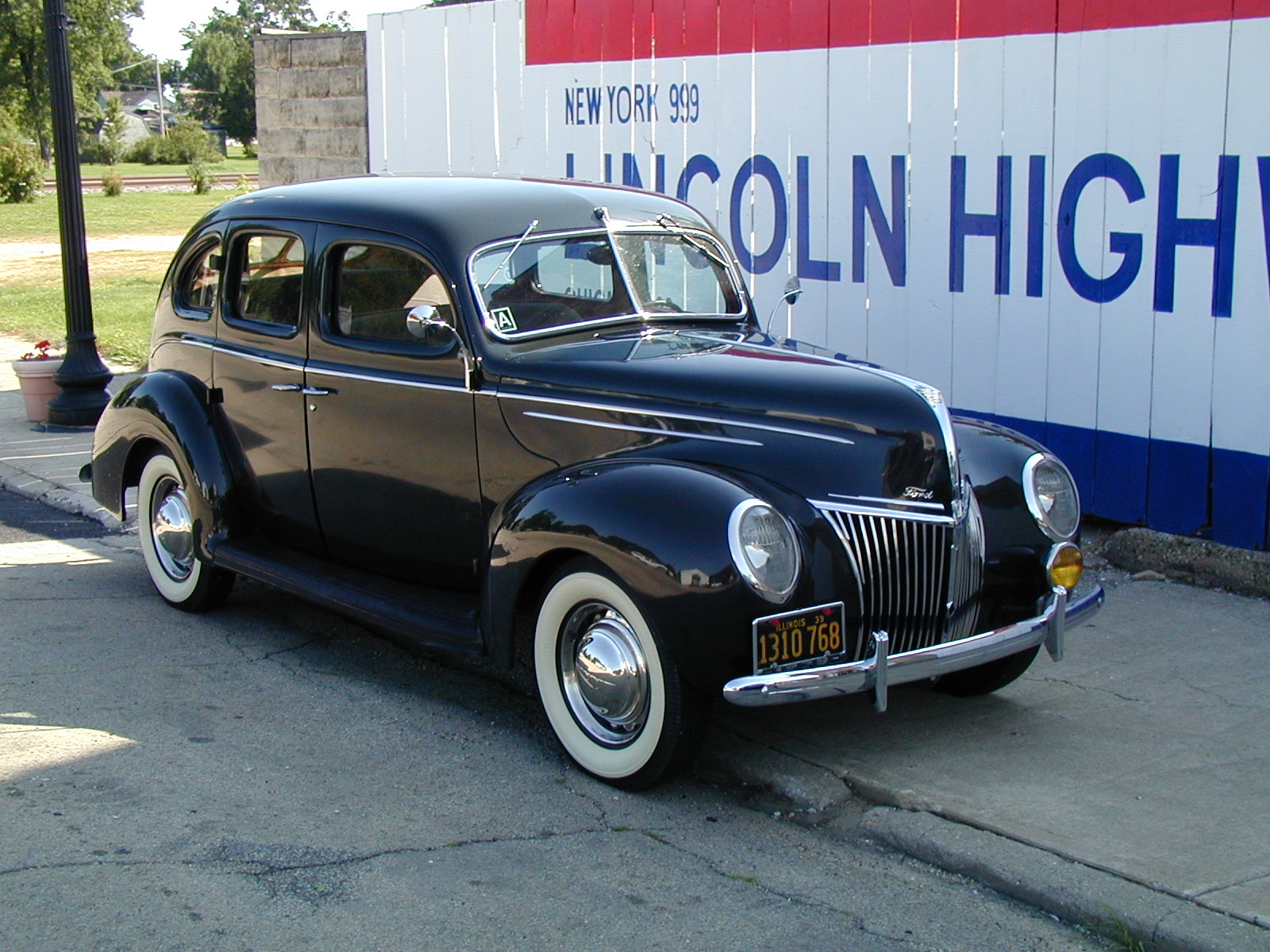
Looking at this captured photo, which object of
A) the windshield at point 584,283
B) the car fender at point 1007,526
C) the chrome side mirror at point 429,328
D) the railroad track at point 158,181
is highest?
the railroad track at point 158,181

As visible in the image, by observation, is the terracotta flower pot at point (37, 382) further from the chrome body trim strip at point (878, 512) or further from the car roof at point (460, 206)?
the chrome body trim strip at point (878, 512)

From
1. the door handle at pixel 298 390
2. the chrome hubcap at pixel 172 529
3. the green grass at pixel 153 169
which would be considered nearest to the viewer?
the door handle at pixel 298 390

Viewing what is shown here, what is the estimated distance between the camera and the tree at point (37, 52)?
60875 millimetres

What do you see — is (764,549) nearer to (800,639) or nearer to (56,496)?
(800,639)

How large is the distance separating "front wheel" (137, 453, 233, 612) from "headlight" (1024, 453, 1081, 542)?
345 cm

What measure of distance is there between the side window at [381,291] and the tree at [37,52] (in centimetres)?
6146

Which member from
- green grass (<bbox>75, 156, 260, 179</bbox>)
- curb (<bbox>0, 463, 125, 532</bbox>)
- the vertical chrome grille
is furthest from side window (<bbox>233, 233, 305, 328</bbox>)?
green grass (<bbox>75, 156, 260, 179</bbox>)

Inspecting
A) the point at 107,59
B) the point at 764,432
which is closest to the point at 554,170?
the point at 764,432

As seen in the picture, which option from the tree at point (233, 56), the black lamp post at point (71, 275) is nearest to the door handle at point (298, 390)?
the black lamp post at point (71, 275)

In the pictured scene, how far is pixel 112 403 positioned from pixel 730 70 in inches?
157

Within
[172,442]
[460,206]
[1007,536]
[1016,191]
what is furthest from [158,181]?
[1007,536]

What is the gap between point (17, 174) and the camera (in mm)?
39000

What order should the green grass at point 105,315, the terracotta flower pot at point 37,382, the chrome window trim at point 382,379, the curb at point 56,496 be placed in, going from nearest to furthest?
the chrome window trim at point 382,379
the curb at point 56,496
the terracotta flower pot at point 37,382
the green grass at point 105,315

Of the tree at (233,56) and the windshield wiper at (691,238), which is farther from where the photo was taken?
the tree at (233,56)
